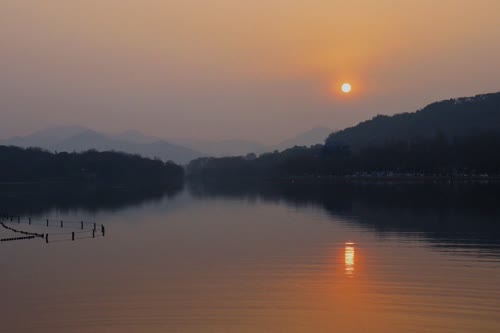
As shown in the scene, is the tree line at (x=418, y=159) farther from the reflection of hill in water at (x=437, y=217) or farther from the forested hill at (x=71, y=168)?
the reflection of hill in water at (x=437, y=217)

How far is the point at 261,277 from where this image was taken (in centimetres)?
2567

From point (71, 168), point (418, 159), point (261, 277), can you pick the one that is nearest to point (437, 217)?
point (261, 277)

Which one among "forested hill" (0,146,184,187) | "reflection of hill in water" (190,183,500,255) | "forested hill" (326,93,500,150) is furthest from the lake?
"forested hill" (326,93,500,150)

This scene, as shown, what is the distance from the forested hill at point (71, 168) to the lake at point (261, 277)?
385 feet

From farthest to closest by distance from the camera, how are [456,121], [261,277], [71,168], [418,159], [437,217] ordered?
1. [456,121]
2. [71,168]
3. [418,159]
4. [437,217]
5. [261,277]

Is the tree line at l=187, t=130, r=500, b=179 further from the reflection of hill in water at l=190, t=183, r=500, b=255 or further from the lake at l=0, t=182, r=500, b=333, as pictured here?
A: the lake at l=0, t=182, r=500, b=333

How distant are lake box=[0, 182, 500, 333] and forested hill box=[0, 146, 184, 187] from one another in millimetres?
117231

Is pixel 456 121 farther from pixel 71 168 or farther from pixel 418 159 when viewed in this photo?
pixel 71 168

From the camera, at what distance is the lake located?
19047 mm

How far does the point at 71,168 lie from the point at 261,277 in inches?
6282

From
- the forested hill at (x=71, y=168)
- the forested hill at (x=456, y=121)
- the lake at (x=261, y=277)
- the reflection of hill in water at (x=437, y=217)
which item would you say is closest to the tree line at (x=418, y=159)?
the forested hill at (x=456, y=121)

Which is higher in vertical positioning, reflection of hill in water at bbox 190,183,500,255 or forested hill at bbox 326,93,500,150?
forested hill at bbox 326,93,500,150

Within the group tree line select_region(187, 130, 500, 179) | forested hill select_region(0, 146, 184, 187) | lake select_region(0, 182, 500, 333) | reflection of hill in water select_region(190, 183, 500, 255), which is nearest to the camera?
lake select_region(0, 182, 500, 333)

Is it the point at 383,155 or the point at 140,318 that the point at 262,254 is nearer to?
the point at 140,318
